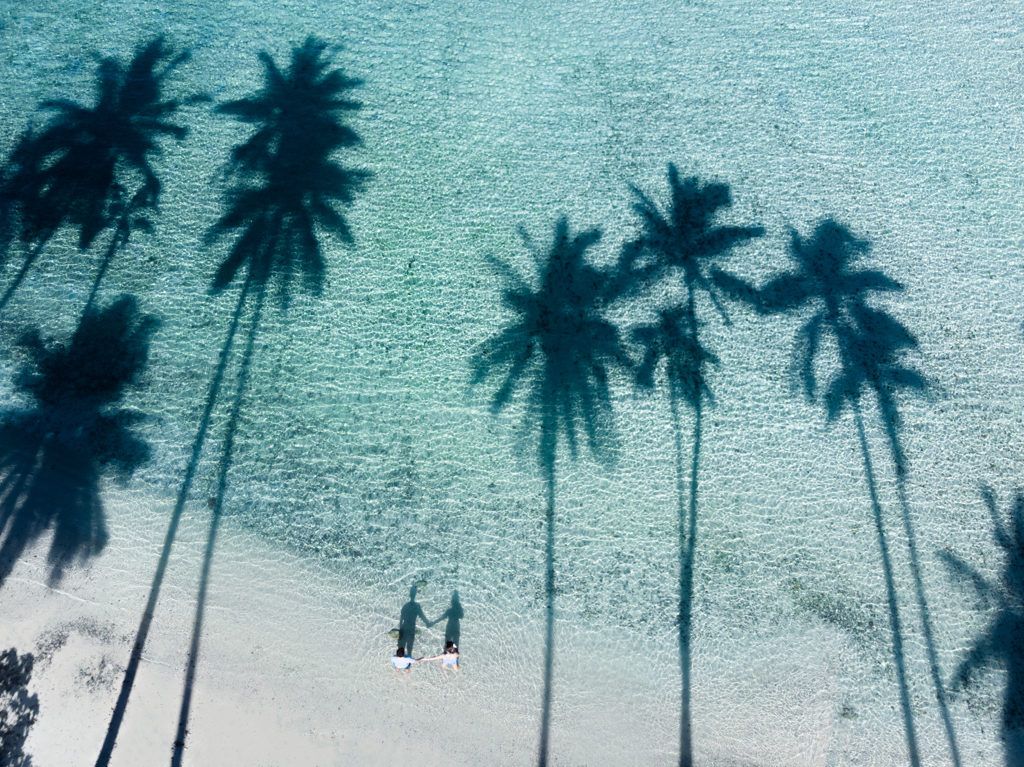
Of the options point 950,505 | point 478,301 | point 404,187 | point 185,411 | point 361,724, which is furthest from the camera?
point 404,187

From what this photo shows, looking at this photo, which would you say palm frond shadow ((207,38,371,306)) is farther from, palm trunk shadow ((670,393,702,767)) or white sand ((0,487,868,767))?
palm trunk shadow ((670,393,702,767))

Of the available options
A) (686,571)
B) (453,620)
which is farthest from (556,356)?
(453,620)

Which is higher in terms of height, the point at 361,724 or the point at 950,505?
the point at 950,505

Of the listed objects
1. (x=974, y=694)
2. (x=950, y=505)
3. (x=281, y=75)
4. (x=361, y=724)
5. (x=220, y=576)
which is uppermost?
(x=281, y=75)

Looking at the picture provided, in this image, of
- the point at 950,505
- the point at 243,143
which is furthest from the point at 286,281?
the point at 950,505

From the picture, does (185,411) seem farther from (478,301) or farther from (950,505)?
(950,505)

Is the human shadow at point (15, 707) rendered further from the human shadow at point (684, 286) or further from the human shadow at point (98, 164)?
the human shadow at point (684, 286)
